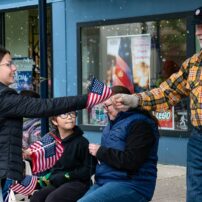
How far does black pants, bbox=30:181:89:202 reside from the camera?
475 centimetres

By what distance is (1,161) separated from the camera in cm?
373

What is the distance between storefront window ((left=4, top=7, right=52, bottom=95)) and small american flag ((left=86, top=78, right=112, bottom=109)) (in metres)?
8.09

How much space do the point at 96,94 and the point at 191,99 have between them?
25.6 inches

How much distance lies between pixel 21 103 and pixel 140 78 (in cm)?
596

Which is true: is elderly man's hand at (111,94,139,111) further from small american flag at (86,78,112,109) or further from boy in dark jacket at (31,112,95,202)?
boy in dark jacket at (31,112,95,202)

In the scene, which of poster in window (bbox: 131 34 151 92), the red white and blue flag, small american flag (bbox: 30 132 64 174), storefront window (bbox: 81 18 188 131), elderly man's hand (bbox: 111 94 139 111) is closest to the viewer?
elderly man's hand (bbox: 111 94 139 111)

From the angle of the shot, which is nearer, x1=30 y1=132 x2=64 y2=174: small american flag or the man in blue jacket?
the man in blue jacket

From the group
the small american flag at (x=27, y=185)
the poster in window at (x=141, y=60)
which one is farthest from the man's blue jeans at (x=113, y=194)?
the poster in window at (x=141, y=60)

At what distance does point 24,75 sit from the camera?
11977 mm

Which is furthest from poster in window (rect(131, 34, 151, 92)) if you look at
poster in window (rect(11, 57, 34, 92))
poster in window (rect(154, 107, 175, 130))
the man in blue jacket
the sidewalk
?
the man in blue jacket

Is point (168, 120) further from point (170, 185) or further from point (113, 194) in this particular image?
point (113, 194)

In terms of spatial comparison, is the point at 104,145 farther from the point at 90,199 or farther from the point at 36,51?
the point at 36,51

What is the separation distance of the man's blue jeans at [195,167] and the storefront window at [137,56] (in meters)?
5.33

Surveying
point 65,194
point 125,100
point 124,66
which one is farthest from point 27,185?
point 124,66
